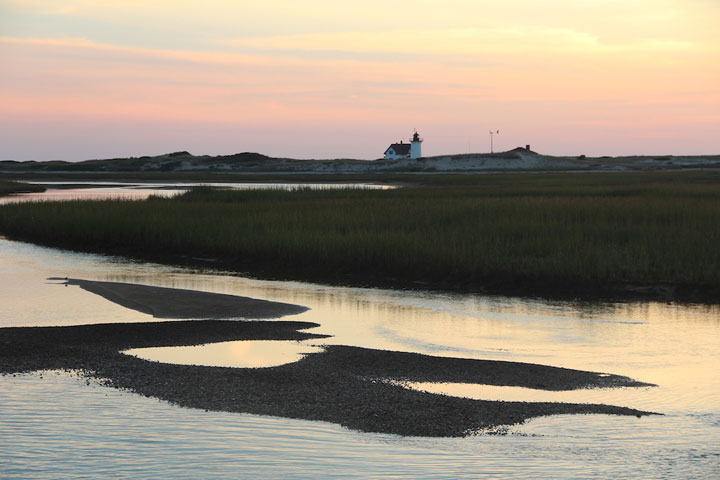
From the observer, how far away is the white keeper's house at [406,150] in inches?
6654

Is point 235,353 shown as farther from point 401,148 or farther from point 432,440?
point 401,148

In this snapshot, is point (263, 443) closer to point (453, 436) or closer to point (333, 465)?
point (333, 465)

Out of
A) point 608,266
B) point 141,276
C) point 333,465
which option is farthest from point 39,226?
point 333,465

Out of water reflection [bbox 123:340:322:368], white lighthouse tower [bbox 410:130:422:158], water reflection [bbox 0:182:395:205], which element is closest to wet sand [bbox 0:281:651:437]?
water reflection [bbox 123:340:322:368]

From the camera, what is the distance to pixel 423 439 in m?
10.1

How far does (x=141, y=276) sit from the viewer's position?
86.8 feet

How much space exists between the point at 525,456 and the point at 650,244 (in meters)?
Result: 18.2

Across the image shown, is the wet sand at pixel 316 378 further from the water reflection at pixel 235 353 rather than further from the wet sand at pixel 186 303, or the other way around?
the wet sand at pixel 186 303

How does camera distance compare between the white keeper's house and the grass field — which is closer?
the grass field

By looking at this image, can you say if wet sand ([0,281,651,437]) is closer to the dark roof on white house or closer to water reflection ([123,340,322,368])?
water reflection ([123,340,322,368])

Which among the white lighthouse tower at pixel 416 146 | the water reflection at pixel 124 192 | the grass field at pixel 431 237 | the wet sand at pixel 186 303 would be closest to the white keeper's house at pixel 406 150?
the white lighthouse tower at pixel 416 146

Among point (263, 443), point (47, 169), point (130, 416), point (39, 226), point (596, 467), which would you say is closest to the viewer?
point (596, 467)

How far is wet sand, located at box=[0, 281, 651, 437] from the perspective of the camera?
1109 centimetres

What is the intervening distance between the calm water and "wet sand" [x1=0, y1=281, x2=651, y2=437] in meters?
0.39
